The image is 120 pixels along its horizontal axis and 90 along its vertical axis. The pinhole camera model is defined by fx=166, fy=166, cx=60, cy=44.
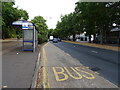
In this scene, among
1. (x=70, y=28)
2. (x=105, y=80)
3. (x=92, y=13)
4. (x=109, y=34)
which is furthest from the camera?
(x=70, y=28)

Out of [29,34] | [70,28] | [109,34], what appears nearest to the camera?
[29,34]

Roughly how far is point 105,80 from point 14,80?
356cm

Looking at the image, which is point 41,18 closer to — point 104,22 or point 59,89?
point 104,22

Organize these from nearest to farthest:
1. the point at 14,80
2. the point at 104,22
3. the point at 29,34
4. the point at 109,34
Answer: the point at 14,80 < the point at 29,34 < the point at 104,22 < the point at 109,34

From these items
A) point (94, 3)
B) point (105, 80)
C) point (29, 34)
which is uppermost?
point (94, 3)

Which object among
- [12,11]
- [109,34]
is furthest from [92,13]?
[109,34]

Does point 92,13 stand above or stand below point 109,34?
above

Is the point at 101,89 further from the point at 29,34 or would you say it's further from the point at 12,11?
the point at 12,11

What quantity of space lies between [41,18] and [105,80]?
45.9 meters

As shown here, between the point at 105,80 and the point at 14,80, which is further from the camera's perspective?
the point at 105,80

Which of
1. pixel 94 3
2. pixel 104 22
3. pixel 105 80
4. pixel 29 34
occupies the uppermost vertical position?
pixel 94 3

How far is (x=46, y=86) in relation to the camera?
5.77 meters

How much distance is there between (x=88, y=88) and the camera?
5.56 metres

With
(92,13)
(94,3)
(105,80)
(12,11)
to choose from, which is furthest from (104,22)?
(105,80)
